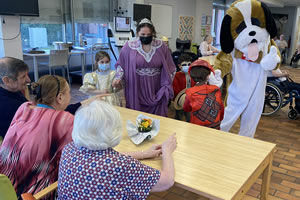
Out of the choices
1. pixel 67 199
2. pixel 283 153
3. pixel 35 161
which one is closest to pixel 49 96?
pixel 35 161

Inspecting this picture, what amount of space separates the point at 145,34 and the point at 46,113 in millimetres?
Result: 1460

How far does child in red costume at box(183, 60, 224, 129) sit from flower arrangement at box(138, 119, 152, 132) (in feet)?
1.91

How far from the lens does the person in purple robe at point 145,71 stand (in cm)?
262

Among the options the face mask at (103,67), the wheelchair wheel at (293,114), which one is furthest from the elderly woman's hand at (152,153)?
the wheelchair wheel at (293,114)

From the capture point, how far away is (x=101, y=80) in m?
2.84

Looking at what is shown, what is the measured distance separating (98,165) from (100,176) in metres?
0.04

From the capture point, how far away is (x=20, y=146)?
133cm

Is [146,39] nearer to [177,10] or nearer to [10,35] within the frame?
[10,35]

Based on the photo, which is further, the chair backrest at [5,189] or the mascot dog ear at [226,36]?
the mascot dog ear at [226,36]

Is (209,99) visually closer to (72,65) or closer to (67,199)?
(67,199)

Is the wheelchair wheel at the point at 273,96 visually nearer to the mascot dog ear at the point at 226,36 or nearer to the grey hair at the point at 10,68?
the mascot dog ear at the point at 226,36

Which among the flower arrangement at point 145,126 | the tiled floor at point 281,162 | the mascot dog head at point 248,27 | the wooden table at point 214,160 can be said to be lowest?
the tiled floor at point 281,162

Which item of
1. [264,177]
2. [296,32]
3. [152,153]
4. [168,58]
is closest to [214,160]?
[152,153]

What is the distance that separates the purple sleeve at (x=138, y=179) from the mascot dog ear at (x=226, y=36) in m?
1.92
